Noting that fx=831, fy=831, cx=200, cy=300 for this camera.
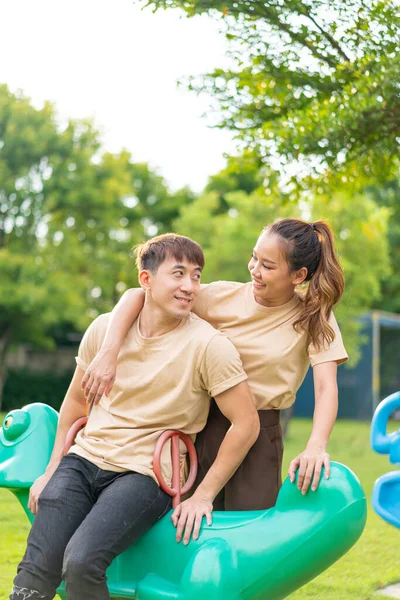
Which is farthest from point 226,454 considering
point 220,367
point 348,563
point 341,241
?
point 341,241

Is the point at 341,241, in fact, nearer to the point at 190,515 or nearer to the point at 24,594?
the point at 190,515

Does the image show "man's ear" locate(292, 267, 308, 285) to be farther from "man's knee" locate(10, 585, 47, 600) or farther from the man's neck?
"man's knee" locate(10, 585, 47, 600)

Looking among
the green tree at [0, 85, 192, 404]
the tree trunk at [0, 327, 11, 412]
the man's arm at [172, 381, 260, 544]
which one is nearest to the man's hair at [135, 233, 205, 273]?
the man's arm at [172, 381, 260, 544]

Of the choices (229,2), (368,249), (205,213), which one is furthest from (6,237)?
(229,2)

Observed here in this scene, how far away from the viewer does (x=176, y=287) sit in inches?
121

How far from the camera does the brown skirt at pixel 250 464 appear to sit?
315cm

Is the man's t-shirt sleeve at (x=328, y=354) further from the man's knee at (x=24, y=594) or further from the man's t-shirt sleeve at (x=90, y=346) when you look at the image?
the man's knee at (x=24, y=594)

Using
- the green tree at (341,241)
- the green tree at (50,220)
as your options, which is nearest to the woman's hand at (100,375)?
the green tree at (341,241)

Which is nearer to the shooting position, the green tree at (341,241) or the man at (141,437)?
the man at (141,437)

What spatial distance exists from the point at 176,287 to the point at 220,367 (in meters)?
0.35

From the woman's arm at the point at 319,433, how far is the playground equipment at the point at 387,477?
0.48 meters

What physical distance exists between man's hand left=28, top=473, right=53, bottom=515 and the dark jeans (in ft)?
0.63

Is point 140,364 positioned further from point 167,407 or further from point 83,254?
point 83,254

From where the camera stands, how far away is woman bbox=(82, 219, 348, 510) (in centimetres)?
309
